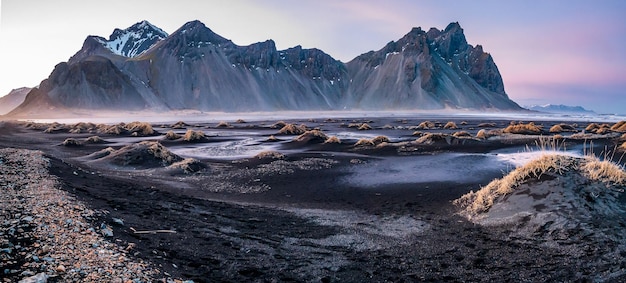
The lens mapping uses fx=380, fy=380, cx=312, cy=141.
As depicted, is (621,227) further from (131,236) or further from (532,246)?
(131,236)

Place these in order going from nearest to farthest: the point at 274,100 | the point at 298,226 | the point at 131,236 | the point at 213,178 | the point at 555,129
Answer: the point at 131,236 < the point at 298,226 < the point at 213,178 < the point at 555,129 < the point at 274,100

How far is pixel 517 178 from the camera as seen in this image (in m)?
11.7

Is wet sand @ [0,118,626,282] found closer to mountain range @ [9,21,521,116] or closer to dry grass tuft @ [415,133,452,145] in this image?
dry grass tuft @ [415,133,452,145]

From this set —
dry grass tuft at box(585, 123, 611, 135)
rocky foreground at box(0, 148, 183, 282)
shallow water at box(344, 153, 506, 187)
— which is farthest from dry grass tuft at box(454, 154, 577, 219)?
dry grass tuft at box(585, 123, 611, 135)

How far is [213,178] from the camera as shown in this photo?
19.5 m

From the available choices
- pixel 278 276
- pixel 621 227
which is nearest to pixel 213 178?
pixel 278 276

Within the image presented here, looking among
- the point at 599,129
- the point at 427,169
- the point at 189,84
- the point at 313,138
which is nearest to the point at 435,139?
the point at 313,138

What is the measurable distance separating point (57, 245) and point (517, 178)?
11.8 m

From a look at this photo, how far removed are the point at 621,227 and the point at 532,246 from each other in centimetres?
210

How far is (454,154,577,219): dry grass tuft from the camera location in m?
11.3

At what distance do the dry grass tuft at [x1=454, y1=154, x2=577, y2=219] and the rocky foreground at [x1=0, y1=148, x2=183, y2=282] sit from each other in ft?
30.5

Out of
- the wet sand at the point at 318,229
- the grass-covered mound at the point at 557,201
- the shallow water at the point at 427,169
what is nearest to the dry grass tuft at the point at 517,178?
the grass-covered mound at the point at 557,201

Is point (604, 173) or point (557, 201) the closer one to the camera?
point (557, 201)

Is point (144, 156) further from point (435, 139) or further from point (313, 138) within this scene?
point (435, 139)
